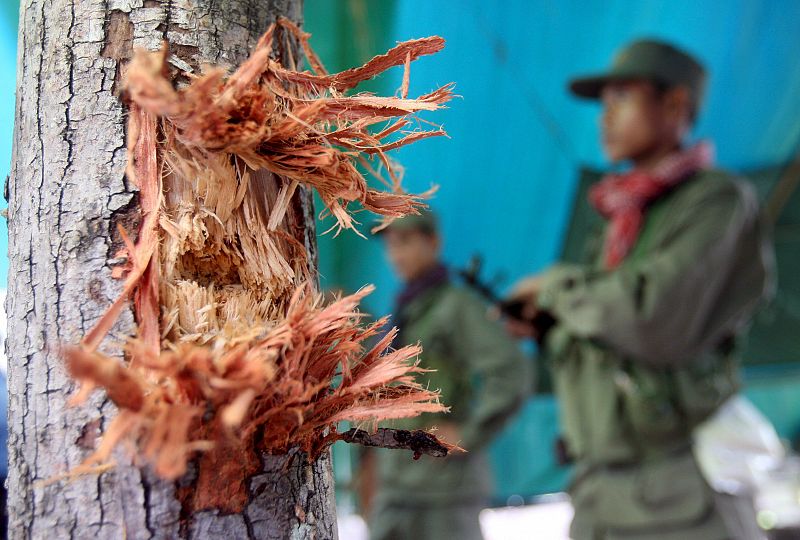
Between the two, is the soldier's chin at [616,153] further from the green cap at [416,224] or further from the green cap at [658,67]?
the green cap at [416,224]

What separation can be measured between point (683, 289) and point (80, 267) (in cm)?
127

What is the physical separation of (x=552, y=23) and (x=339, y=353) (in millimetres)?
1945

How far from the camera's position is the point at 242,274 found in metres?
0.49

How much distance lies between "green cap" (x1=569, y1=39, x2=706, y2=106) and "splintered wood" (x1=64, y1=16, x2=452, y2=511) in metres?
1.41

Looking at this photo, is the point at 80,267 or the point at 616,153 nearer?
the point at 80,267

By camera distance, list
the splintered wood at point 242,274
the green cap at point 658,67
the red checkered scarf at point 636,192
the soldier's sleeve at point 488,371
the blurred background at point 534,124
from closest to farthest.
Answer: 1. the splintered wood at point 242,274
2. the red checkered scarf at point 636,192
3. the green cap at point 658,67
4. the soldier's sleeve at point 488,371
5. the blurred background at point 534,124

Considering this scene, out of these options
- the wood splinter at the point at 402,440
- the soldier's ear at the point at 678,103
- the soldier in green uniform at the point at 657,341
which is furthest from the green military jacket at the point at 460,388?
the wood splinter at the point at 402,440

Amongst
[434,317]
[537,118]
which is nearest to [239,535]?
[434,317]

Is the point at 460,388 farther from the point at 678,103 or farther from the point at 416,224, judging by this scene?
the point at 678,103

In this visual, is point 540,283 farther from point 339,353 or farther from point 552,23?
point 339,353

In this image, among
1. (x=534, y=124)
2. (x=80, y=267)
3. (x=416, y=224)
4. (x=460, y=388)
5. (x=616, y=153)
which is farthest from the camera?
(x=534, y=124)

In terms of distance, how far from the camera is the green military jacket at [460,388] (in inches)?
71.0

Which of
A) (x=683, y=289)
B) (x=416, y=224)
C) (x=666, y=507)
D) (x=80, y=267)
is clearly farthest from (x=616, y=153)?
(x=80, y=267)

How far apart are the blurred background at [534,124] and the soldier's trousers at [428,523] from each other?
0.53 metres
